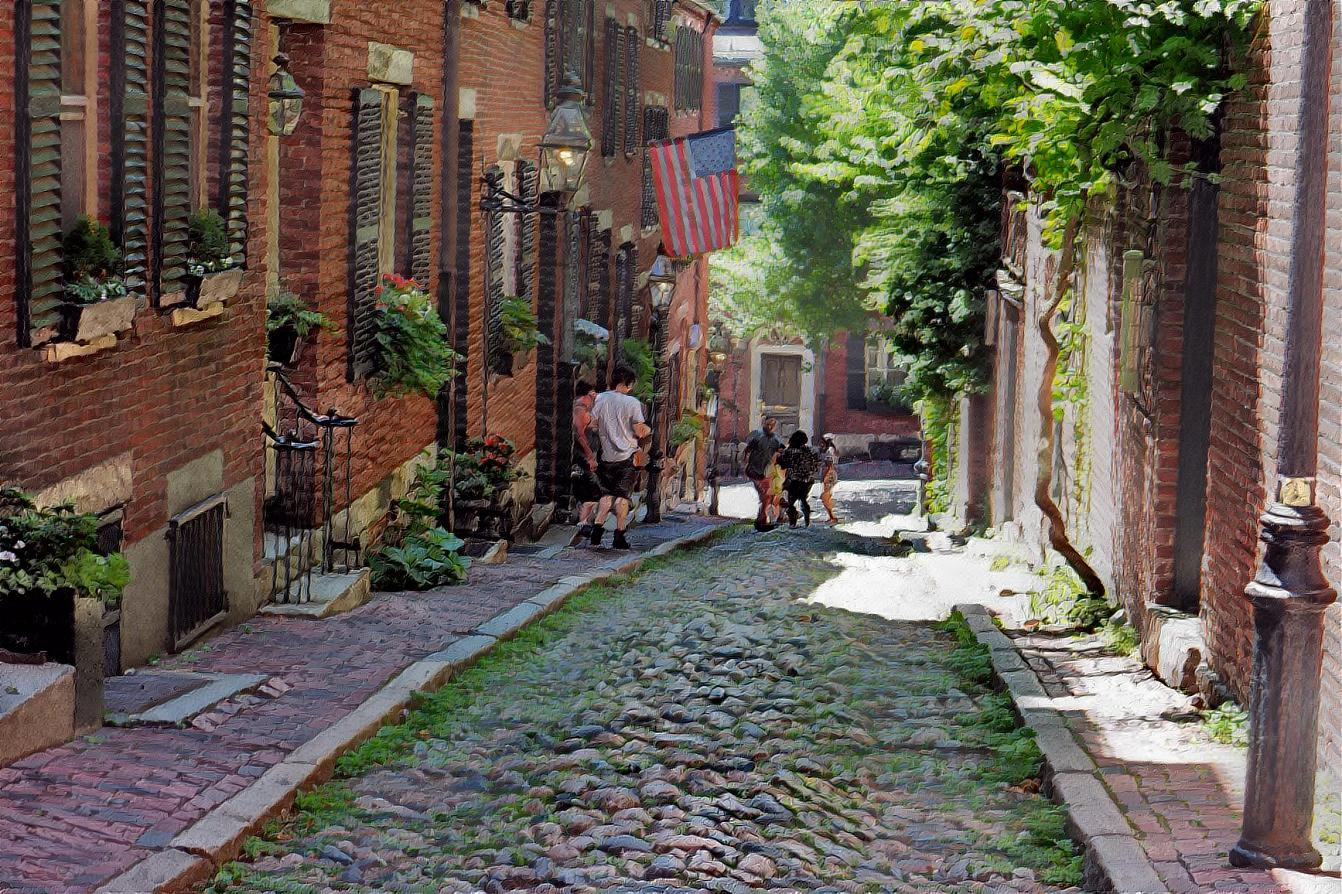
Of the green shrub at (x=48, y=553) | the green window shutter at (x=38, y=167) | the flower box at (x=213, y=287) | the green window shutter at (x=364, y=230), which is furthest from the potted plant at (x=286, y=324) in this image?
the green shrub at (x=48, y=553)

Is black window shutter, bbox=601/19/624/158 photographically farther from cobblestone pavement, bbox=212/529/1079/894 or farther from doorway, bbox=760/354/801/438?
doorway, bbox=760/354/801/438

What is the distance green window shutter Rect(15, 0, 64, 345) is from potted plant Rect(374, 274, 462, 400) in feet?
18.0

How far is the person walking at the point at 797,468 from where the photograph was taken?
2444cm

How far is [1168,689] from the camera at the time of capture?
9422 millimetres

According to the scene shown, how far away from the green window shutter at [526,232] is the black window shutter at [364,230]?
222 inches

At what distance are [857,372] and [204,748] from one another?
38.8m

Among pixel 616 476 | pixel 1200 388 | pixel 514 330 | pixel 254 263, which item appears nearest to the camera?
pixel 1200 388

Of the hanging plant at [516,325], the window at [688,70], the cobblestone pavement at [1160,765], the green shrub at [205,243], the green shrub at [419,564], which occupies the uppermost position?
the window at [688,70]

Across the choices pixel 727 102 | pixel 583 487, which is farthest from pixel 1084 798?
pixel 727 102

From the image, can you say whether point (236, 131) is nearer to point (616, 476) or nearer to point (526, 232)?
point (616, 476)

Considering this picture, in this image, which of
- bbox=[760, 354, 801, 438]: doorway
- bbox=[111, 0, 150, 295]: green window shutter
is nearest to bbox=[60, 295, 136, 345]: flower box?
bbox=[111, 0, 150, 295]: green window shutter

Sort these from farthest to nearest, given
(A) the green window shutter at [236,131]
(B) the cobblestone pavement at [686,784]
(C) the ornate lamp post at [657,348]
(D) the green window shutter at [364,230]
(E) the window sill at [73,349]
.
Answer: (C) the ornate lamp post at [657,348]
(D) the green window shutter at [364,230]
(A) the green window shutter at [236,131]
(E) the window sill at [73,349]
(B) the cobblestone pavement at [686,784]

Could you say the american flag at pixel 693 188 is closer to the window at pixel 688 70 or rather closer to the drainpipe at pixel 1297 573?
the window at pixel 688 70

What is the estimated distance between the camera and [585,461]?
59.1 feet
